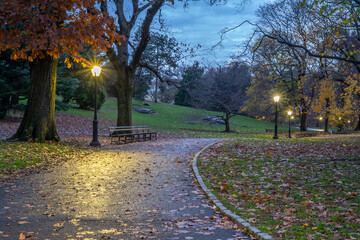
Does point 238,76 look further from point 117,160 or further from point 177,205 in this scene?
point 177,205

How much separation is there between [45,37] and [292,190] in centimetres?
764

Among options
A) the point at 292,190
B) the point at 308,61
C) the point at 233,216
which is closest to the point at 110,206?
the point at 233,216

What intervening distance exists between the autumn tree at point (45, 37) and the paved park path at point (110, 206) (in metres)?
3.74

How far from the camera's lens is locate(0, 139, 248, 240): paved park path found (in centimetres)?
459

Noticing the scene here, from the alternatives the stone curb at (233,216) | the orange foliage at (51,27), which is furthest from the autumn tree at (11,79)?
the stone curb at (233,216)

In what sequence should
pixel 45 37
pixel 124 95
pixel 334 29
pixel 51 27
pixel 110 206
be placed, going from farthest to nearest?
pixel 124 95 < pixel 334 29 < pixel 51 27 < pixel 45 37 < pixel 110 206

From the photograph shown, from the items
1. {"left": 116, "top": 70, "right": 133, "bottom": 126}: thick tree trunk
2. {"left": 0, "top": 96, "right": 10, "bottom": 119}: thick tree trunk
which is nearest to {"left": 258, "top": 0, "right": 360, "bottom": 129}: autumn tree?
{"left": 116, "top": 70, "right": 133, "bottom": 126}: thick tree trunk

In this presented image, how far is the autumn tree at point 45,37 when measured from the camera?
360 inches

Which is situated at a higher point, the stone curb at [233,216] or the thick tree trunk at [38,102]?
the thick tree trunk at [38,102]

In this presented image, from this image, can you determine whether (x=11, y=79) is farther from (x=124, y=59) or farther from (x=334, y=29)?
(x=334, y=29)

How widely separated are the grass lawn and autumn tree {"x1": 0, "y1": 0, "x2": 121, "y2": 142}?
18.2 ft

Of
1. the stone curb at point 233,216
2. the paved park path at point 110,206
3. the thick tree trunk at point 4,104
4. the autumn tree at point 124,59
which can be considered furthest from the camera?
the thick tree trunk at point 4,104

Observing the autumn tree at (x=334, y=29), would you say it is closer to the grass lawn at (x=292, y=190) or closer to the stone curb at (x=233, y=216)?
the grass lawn at (x=292, y=190)

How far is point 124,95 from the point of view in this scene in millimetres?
18812
